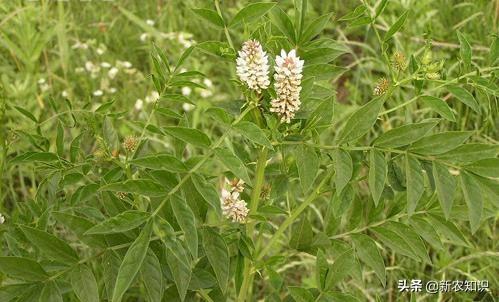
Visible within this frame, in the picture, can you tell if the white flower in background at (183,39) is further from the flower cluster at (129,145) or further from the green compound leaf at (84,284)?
the green compound leaf at (84,284)

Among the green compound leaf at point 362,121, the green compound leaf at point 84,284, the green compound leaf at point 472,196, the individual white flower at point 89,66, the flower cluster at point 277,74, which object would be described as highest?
the individual white flower at point 89,66

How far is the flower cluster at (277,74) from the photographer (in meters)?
1.16

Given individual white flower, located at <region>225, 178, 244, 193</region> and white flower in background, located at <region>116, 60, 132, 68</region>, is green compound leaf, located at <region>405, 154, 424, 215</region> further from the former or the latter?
white flower in background, located at <region>116, 60, 132, 68</region>

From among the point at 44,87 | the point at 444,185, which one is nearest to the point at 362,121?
the point at 444,185

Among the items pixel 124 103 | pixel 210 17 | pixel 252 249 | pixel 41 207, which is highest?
pixel 124 103

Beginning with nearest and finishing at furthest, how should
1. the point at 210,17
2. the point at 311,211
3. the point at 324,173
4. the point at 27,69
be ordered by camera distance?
the point at 210,17 → the point at 324,173 → the point at 311,211 → the point at 27,69

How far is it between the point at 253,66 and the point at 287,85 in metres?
0.06

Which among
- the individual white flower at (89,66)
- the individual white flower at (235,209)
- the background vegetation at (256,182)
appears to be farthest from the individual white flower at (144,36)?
the individual white flower at (235,209)

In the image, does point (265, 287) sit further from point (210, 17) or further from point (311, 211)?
point (210, 17)

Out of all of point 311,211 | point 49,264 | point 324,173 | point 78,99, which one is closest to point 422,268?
point 311,211

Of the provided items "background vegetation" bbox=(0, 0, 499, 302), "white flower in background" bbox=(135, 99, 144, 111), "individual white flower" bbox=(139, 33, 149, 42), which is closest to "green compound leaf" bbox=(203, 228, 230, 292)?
"background vegetation" bbox=(0, 0, 499, 302)

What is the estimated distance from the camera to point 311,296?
4.37 ft

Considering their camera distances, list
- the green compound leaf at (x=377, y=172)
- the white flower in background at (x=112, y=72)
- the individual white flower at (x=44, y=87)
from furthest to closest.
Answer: the white flower in background at (x=112, y=72) → the individual white flower at (x=44, y=87) → the green compound leaf at (x=377, y=172)

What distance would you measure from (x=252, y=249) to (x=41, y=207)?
491mm
